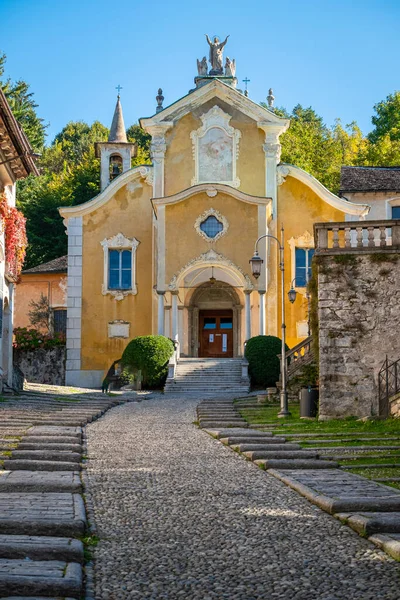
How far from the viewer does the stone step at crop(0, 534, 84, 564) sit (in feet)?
21.9

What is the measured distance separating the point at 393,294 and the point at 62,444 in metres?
9.91

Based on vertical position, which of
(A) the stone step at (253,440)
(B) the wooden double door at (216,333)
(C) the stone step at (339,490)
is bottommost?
(C) the stone step at (339,490)

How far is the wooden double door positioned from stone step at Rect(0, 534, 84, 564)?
116 feet

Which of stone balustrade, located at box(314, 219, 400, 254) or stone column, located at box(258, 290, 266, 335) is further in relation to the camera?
stone column, located at box(258, 290, 266, 335)

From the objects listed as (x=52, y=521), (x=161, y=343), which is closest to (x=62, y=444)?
(x=52, y=521)

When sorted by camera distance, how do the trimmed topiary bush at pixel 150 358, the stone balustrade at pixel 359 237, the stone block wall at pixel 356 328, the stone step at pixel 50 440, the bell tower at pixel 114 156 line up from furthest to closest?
1. the bell tower at pixel 114 156
2. the trimmed topiary bush at pixel 150 358
3. the stone balustrade at pixel 359 237
4. the stone block wall at pixel 356 328
5. the stone step at pixel 50 440

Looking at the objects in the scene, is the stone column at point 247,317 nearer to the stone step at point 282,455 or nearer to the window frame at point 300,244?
the window frame at point 300,244

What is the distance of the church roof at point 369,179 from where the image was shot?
140ft

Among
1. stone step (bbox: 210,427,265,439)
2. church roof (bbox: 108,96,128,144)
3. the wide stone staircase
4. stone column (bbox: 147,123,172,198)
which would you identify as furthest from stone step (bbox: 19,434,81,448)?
church roof (bbox: 108,96,128,144)

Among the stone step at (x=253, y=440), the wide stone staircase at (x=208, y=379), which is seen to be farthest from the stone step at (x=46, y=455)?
the wide stone staircase at (x=208, y=379)

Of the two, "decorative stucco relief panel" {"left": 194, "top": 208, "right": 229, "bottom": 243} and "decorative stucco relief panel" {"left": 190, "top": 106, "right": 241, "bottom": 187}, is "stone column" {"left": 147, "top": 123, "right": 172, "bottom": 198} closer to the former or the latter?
"decorative stucco relief panel" {"left": 190, "top": 106, "right": 241, "bottom": 187}

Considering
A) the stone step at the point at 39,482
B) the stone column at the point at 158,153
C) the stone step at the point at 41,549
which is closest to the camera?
the stone step at the point at 41,549

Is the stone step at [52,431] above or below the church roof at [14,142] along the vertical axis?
below

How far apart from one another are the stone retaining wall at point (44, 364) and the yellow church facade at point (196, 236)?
1025mm
